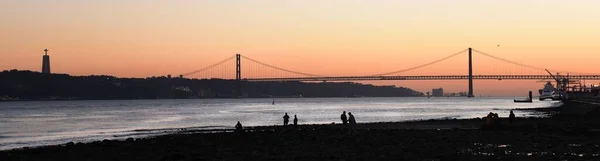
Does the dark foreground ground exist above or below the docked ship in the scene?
below

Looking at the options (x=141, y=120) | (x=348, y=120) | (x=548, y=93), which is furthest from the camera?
(x=548, y=93)

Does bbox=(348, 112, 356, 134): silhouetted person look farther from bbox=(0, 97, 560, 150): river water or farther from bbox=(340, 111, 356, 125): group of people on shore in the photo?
bbox=(0, 97, 560, 150): river water

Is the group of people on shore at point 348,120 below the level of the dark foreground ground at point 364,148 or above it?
above

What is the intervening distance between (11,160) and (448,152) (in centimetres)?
1040

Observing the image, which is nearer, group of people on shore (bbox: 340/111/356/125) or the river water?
group of people on shore (bbox: 340/111/356/125)

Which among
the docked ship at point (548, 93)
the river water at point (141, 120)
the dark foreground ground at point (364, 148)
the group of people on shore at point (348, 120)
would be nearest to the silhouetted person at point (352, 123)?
the group of people on shore at point (348, 120)

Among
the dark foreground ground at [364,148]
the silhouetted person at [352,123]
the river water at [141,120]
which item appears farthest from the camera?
the river water at [141,120]

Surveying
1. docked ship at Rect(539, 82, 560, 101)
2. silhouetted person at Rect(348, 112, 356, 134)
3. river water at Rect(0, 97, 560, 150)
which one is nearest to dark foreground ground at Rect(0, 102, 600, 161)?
silhouetted person at Rect(348, 112, 356, 134)

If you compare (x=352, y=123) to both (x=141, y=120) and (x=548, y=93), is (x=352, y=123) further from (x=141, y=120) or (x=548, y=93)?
(x=548, y=93)

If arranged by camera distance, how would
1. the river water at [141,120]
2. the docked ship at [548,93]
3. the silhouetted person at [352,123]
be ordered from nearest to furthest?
the silhouetted person at [352,123]
the river water at [141,120]
the docked ship at [548,93]

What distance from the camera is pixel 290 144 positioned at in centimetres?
2231

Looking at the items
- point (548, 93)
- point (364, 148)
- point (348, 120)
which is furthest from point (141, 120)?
point (548, 93)

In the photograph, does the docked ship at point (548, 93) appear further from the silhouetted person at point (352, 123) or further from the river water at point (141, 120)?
the silhouetted person at point (352, 123)

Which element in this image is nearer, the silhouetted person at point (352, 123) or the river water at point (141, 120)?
the silhouetted person at point (352, 123)
